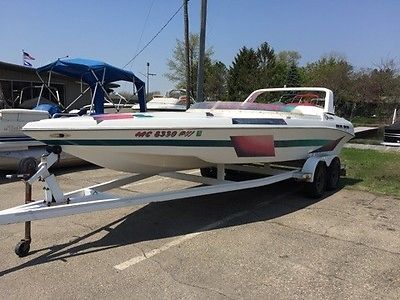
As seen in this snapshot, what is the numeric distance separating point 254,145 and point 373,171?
490 centimetres

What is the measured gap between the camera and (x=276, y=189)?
7.59 meters

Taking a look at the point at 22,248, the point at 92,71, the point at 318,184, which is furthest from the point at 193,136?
the point at 92,71

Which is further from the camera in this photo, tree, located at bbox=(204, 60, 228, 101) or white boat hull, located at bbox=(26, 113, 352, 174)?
tree, located at bbox=(204, 60, 228, 101)

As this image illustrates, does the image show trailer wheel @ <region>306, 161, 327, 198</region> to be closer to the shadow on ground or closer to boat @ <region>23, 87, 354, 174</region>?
the shadow on ground

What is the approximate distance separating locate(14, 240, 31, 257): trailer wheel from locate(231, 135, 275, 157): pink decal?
269cm

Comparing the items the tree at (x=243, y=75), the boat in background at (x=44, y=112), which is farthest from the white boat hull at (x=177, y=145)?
the tree at (x=243, y=75)

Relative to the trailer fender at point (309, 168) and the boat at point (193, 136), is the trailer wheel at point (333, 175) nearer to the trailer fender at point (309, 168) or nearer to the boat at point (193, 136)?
the boat at point (193, 136)

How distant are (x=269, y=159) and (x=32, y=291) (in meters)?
3.77

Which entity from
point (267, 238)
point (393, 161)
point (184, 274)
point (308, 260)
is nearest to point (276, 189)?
point (267, 238)

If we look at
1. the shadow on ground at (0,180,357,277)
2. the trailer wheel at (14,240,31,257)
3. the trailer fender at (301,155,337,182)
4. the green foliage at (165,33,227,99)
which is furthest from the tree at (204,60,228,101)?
the trailer wheel at (14,240,31,257)

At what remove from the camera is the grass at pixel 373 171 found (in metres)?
7.91

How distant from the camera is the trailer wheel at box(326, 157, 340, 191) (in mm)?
7424

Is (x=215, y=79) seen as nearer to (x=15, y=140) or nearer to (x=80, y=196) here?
(x=15, y=140)

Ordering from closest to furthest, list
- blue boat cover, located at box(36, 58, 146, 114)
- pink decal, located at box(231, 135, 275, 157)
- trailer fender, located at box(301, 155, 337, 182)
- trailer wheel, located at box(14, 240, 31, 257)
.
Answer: trailer wheel, located at box(14, 240, 31, 257) < pink decal, located at box(231, 135, 275, 157) < trailer fender, located at box(301, 155, 337, 182) < blue boat cover, located at box(36, 58, 146, 114)
